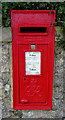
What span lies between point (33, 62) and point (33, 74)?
0.17 meters

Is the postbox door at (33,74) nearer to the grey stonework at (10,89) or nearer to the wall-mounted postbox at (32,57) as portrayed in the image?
the wall-mounted postbox at (32,57)

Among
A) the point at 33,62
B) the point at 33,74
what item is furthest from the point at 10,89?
the point at 33,62

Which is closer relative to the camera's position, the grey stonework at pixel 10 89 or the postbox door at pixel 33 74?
the postbox door at pixel 33 74

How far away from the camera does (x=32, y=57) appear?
8.36 feet

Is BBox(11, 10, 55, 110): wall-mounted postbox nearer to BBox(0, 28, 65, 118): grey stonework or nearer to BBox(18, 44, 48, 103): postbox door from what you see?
BBox(18, 44, 48, 103): postbox door

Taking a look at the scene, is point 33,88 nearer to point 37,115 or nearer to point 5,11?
point 37,115

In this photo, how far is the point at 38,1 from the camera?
256 cm

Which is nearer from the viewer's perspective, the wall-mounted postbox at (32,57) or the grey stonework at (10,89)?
the wall-mounted postbox at (32,57)

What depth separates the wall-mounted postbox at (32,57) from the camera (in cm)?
245

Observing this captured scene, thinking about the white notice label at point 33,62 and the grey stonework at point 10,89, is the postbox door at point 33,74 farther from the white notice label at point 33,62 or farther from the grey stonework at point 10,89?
the grey stonework at point 10,89

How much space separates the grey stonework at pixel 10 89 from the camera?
8.80ft

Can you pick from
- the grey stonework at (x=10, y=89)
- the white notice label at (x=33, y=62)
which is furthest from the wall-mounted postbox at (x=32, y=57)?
the grey stonework at (x=10, y=89)

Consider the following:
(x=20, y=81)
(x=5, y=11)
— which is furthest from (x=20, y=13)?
(x=20, y=81)

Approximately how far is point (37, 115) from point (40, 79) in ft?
2.15
